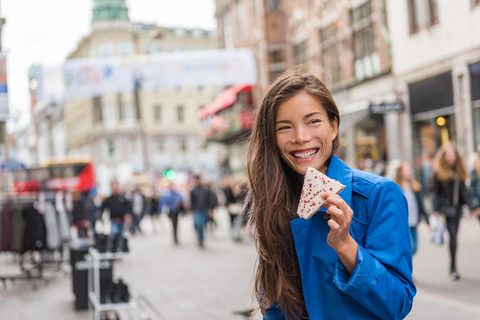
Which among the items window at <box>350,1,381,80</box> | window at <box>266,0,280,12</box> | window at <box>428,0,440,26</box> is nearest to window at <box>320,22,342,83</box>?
window at <box>350,1,381,80</box>

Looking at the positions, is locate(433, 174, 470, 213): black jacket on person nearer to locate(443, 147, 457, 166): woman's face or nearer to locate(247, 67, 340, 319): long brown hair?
locate(443, 147, 457, 166): woman's face

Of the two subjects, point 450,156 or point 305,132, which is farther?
point 450,156

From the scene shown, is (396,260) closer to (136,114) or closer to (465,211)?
(465,211)

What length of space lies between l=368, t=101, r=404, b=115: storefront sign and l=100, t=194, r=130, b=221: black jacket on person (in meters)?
7.62

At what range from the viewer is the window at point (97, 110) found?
6253 cm

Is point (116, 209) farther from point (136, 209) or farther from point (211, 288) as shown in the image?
point (211, 288)

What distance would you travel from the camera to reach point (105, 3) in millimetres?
62781

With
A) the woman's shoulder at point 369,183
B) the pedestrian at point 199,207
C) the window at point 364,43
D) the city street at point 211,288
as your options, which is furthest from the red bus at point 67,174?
the woman's shoulder at point 369,183

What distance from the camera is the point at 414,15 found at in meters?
18.0

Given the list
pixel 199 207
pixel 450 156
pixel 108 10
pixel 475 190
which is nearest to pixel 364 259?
pixel 450 156

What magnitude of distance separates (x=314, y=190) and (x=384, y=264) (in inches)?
11.7

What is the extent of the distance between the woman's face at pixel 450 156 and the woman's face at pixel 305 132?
6873mm

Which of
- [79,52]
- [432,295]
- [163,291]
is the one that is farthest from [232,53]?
[79,52]

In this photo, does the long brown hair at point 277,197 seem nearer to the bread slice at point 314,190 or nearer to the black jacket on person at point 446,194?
the bread slice at point 314,190
